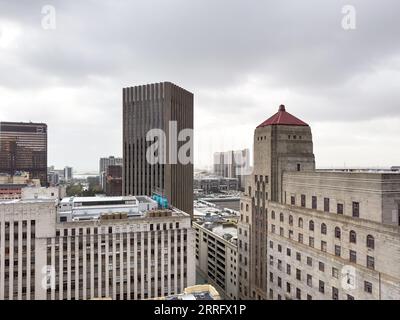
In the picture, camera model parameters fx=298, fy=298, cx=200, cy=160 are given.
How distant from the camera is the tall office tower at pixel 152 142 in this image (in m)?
106

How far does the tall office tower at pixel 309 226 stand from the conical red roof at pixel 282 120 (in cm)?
22

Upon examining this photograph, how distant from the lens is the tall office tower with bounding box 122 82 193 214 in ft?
347

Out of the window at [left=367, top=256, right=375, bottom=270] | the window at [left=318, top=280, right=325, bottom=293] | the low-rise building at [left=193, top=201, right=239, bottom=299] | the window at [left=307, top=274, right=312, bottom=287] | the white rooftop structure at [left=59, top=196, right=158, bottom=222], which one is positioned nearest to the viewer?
the window at [left=367, top=256, right=375, bottom=270]

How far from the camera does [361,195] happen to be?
3541 cm

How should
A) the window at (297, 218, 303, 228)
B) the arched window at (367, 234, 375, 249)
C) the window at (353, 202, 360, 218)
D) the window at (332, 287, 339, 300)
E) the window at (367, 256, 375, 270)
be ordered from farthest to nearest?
the window at (297, 218, 303, 228), the window at (332, 287, 339, 300), the window at (353, 202, 360, 218), the arched window at (367, 234, 375, 249), the window at (367, 256, 375, 270)

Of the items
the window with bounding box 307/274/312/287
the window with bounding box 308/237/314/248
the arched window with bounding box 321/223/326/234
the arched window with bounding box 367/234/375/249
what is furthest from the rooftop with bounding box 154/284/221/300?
the arched window with bounding box 367/234/375/249

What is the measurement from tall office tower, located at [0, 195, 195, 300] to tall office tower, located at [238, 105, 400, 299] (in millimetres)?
13308

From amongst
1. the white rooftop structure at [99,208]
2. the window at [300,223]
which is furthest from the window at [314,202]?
the white rooftop structure at [99,208]

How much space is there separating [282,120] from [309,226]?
60.6ft

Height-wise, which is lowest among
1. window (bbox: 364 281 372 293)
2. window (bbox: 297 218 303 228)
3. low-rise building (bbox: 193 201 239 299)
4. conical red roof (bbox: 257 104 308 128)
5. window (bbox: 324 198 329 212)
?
low-rise building (bbox: 193 201 239 299)

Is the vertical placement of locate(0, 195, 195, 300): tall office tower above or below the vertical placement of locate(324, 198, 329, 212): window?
below

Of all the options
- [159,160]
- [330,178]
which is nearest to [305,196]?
[330,178]

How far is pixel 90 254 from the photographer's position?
2008 inches

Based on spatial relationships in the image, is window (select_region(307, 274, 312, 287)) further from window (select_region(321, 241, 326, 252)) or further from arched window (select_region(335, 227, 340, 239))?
arched window (select_region(335, 227, 340, 239))
